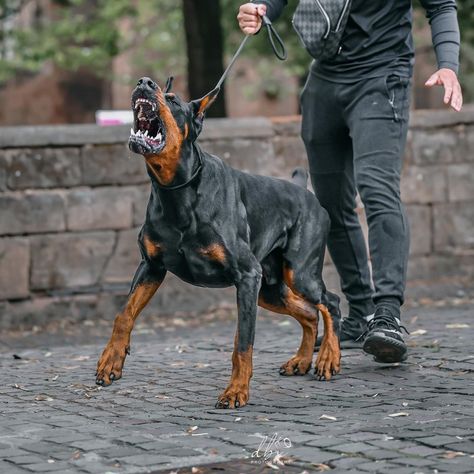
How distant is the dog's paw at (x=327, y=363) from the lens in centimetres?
627

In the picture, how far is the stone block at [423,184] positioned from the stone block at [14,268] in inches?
132

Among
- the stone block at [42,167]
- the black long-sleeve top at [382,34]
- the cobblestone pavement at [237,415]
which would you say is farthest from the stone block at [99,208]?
the black long-sleeve top at [382,34]

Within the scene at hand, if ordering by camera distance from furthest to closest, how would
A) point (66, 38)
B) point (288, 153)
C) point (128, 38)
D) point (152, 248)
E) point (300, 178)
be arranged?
point (128, 38), point (66, 38), point (288, 153), point (300, 178), point (152, 248)

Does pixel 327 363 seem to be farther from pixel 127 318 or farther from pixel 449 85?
pixel 449 85

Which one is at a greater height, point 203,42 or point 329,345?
point 203,42

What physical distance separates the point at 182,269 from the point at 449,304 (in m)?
4.87

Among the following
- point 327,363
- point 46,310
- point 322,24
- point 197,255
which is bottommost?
point 46,310

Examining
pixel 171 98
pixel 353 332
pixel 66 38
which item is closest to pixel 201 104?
pixel 171 98

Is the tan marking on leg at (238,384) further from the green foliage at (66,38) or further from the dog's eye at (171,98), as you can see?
the green foliage at (66,38)

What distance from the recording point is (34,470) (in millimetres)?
4402

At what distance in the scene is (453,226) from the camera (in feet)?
38.1

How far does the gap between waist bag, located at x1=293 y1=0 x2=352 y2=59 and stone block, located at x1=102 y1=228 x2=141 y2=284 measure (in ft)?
12.6
